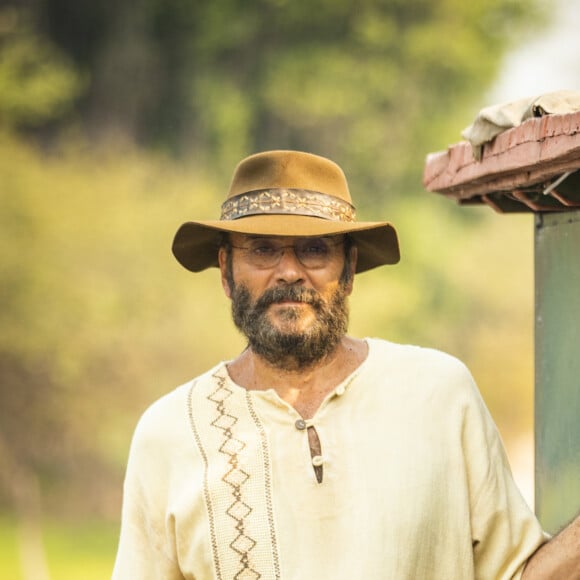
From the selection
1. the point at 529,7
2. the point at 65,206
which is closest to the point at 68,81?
the point at 65,206

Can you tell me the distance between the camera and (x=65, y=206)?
12.9 meters

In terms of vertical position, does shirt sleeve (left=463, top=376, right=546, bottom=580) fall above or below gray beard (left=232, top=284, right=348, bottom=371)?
below

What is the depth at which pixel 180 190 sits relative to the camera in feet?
43.3

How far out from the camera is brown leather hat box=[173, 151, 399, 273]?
8.88 feet

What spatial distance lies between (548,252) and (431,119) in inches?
441

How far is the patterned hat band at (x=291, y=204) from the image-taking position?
278 cm

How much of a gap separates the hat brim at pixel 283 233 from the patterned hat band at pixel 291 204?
0.03 metres

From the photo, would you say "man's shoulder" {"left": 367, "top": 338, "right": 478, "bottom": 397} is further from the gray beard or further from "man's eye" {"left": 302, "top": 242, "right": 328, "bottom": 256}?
"man's eye" {"left": 302, "top": 242, "right": 328, "bottom": 256}

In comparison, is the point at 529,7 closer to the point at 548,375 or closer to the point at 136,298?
the point at 136,298

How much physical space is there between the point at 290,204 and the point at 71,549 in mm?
10169

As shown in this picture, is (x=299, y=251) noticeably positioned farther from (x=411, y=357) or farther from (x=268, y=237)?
(x=411, y=357)

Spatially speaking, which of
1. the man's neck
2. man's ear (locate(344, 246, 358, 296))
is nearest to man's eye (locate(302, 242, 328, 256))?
man's ear (locate(344, 246, 358, 296))

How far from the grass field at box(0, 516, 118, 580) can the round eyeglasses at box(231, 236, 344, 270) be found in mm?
9327

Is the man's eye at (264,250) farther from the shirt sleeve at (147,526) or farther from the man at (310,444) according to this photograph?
the shirt sleeve at (147,526)
